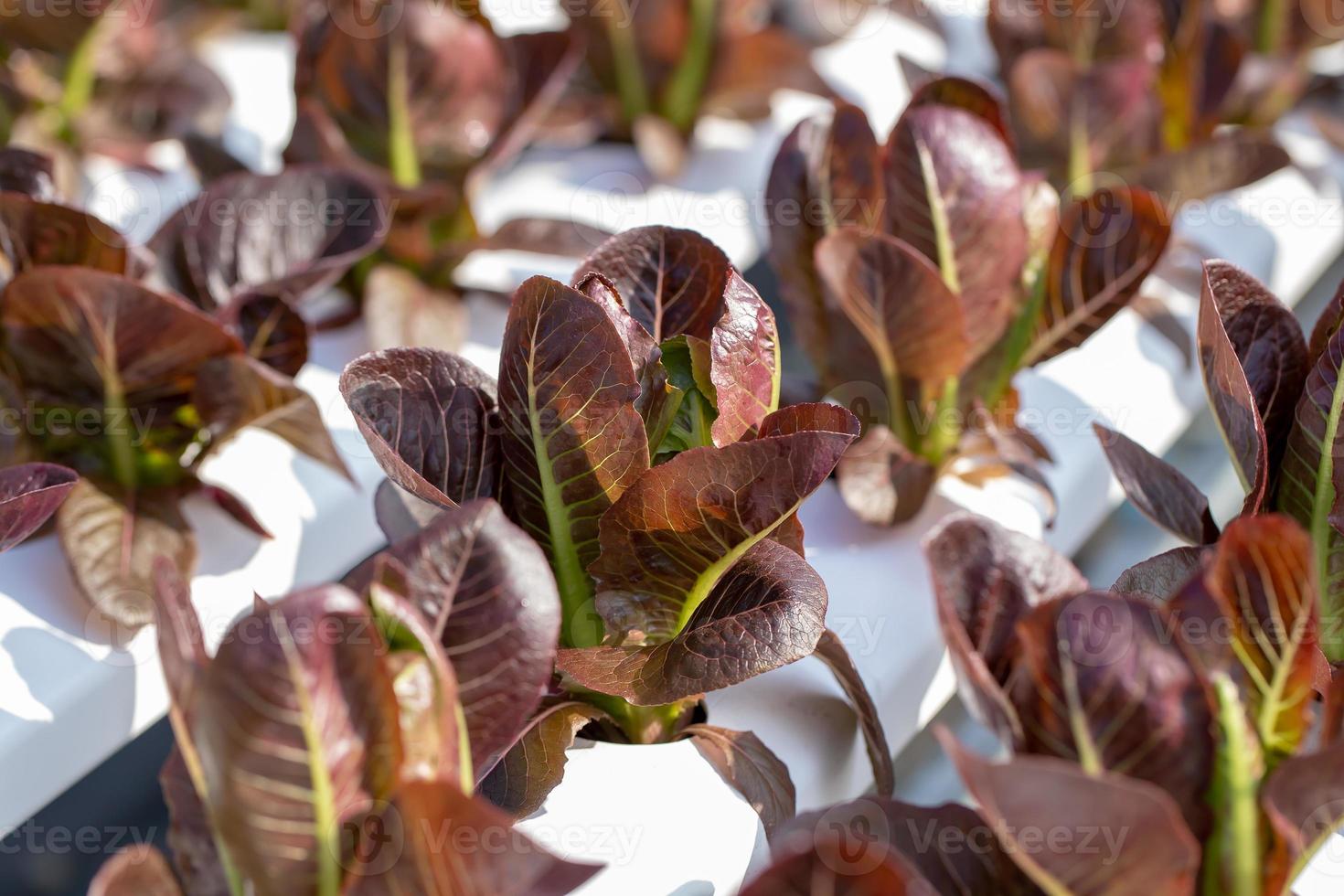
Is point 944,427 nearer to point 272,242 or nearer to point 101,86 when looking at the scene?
point 272,242

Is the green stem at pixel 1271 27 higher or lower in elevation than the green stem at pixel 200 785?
higher

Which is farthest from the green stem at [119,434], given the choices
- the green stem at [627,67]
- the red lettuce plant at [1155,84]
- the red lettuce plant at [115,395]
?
the red lettuce plant at [1155,84]

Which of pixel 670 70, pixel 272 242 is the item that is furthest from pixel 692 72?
pixel 272 242

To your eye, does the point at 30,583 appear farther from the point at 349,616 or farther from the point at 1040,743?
the point at 1040,743

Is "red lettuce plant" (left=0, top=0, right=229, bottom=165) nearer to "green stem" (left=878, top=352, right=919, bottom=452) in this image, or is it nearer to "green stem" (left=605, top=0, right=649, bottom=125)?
"green stem" (left=605, top=0, right=649, bottom=125)

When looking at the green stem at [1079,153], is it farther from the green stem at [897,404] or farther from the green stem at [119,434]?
the green stem at [119,434]

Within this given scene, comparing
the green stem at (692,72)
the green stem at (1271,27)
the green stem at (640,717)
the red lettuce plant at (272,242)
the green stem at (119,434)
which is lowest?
the green stem at (640,717)

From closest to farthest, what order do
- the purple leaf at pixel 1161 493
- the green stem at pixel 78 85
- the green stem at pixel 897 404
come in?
1. the purple leaf at pixel 1161 493
2. the green stem at pixel 897 404
3. the green stem at pixel 78 85
